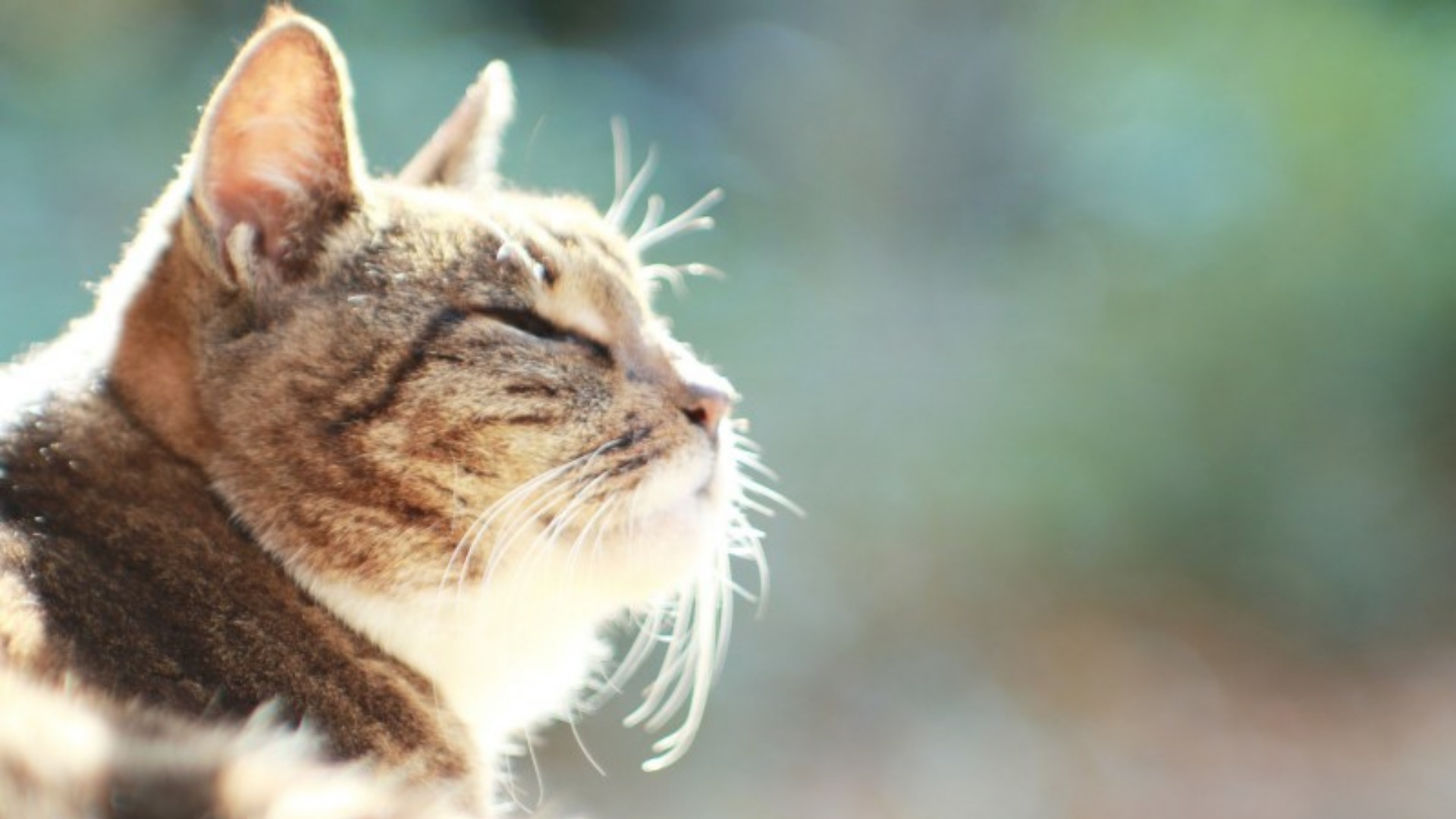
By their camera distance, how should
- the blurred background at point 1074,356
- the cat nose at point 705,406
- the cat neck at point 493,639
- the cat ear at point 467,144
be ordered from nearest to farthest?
the cat neck at point 493,639 → the cat nose at point 705,406 → the cat ear at point 467,144 → the blurred background at point 1074,356

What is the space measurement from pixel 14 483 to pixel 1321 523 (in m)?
2.96

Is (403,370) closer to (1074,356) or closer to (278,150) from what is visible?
(278,150)

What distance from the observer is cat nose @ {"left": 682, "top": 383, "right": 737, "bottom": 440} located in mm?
1273

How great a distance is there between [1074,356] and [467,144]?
6.77 feet

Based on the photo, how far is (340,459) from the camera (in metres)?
1.11

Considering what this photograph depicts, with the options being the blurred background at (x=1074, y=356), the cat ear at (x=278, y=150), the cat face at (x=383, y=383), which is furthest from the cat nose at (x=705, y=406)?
the blurred background at (x=1074, y=356)

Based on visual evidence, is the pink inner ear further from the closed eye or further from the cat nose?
the cat nose

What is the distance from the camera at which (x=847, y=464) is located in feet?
10.2

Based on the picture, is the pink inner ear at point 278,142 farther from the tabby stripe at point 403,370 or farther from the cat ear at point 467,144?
the cat ear at point 467,144

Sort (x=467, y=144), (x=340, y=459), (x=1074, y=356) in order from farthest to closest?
(x=1074, y=356) → (x=467, y=144) → (x=340, y=459)

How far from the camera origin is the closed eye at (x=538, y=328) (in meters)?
1.22

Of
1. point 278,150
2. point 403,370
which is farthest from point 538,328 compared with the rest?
point 278,150

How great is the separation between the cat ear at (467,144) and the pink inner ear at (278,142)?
30 centimetres

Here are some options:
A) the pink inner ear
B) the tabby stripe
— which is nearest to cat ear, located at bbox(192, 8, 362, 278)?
the pink inner ear
